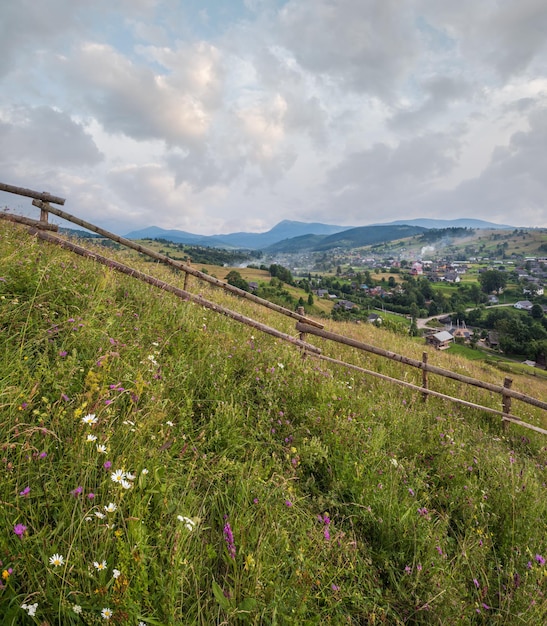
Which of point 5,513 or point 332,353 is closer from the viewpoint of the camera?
point 5,513

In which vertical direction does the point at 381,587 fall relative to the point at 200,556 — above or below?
below

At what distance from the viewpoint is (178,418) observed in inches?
127

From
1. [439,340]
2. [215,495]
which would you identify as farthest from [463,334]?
[215,495]

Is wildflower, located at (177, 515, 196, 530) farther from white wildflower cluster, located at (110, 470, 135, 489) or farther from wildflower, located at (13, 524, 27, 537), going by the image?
wildflower, located at (13, 524, 27, 537)

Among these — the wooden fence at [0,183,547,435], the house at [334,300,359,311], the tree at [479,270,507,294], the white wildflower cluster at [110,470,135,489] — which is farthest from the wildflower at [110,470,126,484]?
the tree at [479,270,507,294]

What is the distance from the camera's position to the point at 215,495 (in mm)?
2434

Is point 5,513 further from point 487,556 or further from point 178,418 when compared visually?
point 487,556

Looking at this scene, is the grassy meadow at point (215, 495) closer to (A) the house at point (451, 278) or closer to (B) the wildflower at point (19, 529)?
(B) the wildflower at point (19, 529)

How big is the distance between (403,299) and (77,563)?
93.3 m

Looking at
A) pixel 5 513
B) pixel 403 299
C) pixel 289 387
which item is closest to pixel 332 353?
pixel 289 387

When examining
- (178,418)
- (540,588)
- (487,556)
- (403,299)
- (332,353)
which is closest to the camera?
(540,588)

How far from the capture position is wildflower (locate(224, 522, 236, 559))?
1.94 metres

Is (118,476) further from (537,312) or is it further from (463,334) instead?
(537,312)

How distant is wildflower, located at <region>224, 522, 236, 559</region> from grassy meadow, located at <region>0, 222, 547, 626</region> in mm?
14
